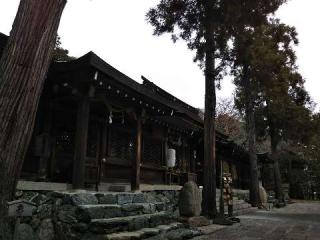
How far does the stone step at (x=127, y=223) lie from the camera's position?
843cm

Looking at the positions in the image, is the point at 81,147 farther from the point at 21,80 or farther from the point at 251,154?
the point at 251,154

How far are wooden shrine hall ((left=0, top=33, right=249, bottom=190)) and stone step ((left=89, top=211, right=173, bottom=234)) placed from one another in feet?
4.55

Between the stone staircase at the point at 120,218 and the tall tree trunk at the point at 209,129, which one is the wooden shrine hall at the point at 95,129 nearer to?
the stone staircase at the point at 120,218

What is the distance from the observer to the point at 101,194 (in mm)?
9641

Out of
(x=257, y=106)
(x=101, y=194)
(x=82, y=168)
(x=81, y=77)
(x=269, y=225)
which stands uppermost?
(x=257, y=106)

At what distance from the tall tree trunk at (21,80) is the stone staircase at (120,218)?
145 inches

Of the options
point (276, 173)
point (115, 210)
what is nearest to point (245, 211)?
point (115, 210)

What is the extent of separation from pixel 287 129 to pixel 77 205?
23521mm

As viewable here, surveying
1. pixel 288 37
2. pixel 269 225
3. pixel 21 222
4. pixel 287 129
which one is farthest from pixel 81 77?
pixel 287 129

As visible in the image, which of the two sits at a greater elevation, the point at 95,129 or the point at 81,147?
the point at 95,129

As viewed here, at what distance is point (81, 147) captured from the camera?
962 centimetres

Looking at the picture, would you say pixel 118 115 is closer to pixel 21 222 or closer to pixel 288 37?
pixel 21 222

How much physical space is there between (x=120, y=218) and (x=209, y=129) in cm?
594

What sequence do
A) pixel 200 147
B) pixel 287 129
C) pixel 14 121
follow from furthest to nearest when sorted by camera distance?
pixel 287 129, pixel 200 147, pixel 14 121
